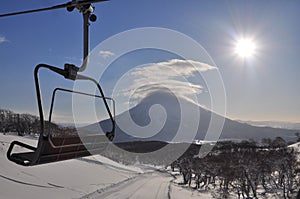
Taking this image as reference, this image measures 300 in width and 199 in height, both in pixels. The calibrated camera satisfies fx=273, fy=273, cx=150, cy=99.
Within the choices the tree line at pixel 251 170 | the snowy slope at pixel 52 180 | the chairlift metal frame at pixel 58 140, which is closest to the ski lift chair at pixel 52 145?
the chairlift metal frame at pixel 58 140

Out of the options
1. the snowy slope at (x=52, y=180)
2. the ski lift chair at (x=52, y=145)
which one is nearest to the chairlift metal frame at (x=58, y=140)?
the ski lift chair at (x=52, y=145)

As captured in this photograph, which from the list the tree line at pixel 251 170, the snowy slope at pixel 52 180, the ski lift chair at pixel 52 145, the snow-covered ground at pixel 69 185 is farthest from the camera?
the tree line at pixel 251 170

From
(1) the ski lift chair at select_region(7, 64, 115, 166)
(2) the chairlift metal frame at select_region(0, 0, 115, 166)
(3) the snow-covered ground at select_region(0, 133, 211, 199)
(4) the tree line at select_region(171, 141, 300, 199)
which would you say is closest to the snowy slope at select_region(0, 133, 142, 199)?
(3) the snow-covered ground at select_region(0, 133, 211, 199)

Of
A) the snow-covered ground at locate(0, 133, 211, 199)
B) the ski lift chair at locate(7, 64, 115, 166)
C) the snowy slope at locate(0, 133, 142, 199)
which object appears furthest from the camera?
the snow-covered ground at locate(0, 133, 211, 199)

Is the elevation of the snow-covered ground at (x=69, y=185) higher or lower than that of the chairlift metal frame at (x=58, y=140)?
lower

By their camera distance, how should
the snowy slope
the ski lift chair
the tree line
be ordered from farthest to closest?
1. the tree line
2. the snowy slope
3. the ski lift chair

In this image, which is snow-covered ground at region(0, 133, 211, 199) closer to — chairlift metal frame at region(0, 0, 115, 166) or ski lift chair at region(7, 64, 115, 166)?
ski lift chair at region(7, 64, 115, 166)

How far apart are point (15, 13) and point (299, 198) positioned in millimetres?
2695

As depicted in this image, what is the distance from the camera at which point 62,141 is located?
8.64 feet

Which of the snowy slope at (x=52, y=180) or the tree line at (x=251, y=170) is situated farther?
the tree line at (x=251, y=170)

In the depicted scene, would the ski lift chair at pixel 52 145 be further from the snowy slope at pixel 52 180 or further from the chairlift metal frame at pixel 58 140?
the snowy slope at pixel 52 180

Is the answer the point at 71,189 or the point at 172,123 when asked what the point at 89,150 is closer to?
the point at 71,189

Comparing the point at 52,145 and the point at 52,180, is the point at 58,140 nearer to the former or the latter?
the point at 52,145

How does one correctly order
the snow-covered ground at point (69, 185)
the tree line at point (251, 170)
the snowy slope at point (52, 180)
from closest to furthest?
the snowy slope at point (52, 180)
the snow-covered ground at point (69, 185)
the tree line at point (251, 170)
